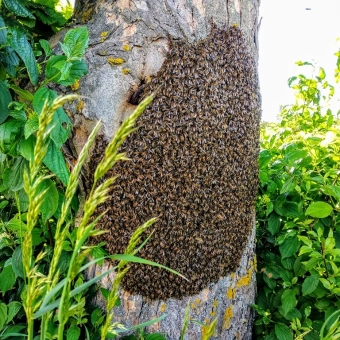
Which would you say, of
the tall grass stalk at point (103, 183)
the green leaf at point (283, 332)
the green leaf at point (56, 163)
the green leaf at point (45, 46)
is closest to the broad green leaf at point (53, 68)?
the green leaf at point (45, 46)

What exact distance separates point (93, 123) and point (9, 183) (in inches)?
14.4

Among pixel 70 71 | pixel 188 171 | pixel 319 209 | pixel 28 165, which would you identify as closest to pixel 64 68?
Result: pixel 70 71

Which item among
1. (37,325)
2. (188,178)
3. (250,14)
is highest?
(250,14)

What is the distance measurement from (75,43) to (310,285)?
1.27 meters

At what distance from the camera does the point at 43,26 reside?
5.74 feet

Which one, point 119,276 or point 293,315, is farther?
point 293,315

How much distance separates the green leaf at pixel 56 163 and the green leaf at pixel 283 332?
1096mm

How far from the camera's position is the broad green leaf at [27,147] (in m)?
1.24

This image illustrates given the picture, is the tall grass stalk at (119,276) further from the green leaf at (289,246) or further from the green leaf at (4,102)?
the green leaf at (289,246)

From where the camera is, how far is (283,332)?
1.62 metres

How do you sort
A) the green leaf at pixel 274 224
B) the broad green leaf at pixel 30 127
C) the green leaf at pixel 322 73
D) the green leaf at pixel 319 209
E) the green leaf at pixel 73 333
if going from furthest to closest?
the green leaf at pixel 322 73, the green leaf at pixel 274 224, the green leaf at pixel 319 209, the green leaf at pixel 73 333, the broad green leaf at pixel 30 127

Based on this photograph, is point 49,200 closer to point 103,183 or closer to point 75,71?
point 75,71

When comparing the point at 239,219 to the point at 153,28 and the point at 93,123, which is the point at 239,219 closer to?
the point at 93,123

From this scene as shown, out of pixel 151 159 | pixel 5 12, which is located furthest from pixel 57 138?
pixel 5 12
